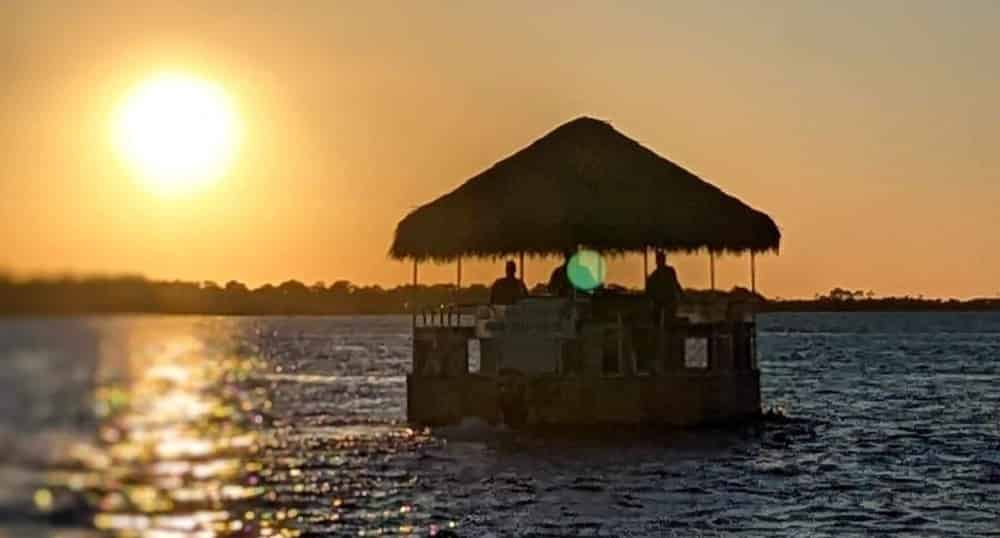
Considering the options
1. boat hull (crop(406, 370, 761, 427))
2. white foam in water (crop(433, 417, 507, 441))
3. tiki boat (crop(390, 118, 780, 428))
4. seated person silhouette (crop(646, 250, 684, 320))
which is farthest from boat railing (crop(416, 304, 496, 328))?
seated person silhouette (crop(646, 250, 684, 320))

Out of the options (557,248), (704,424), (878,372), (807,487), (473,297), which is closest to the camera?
(807,487)

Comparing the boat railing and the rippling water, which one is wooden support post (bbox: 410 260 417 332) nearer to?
the boat railing

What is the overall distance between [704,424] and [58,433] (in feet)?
67.8

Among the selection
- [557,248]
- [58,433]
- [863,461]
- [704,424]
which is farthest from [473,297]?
[58,433]

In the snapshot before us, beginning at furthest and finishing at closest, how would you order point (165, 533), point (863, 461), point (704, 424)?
1. point (704, 424)
2. point (863, 461)
3. point (165, 533)

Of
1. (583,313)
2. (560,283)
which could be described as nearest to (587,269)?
(560,283)

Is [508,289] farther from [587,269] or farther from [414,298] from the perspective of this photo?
[414,298]

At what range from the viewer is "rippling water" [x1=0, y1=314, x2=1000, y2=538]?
3.95 meters

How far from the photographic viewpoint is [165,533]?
957cm

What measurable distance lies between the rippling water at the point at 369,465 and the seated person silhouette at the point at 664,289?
7.07 feet

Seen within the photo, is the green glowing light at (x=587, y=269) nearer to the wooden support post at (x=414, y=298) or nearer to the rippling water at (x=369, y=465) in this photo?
the wooden support post at (x=414, y=298)

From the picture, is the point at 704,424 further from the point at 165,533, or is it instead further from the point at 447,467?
the point at 165,533

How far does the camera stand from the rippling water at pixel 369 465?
3.95m

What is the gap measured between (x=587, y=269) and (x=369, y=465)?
273 inches
